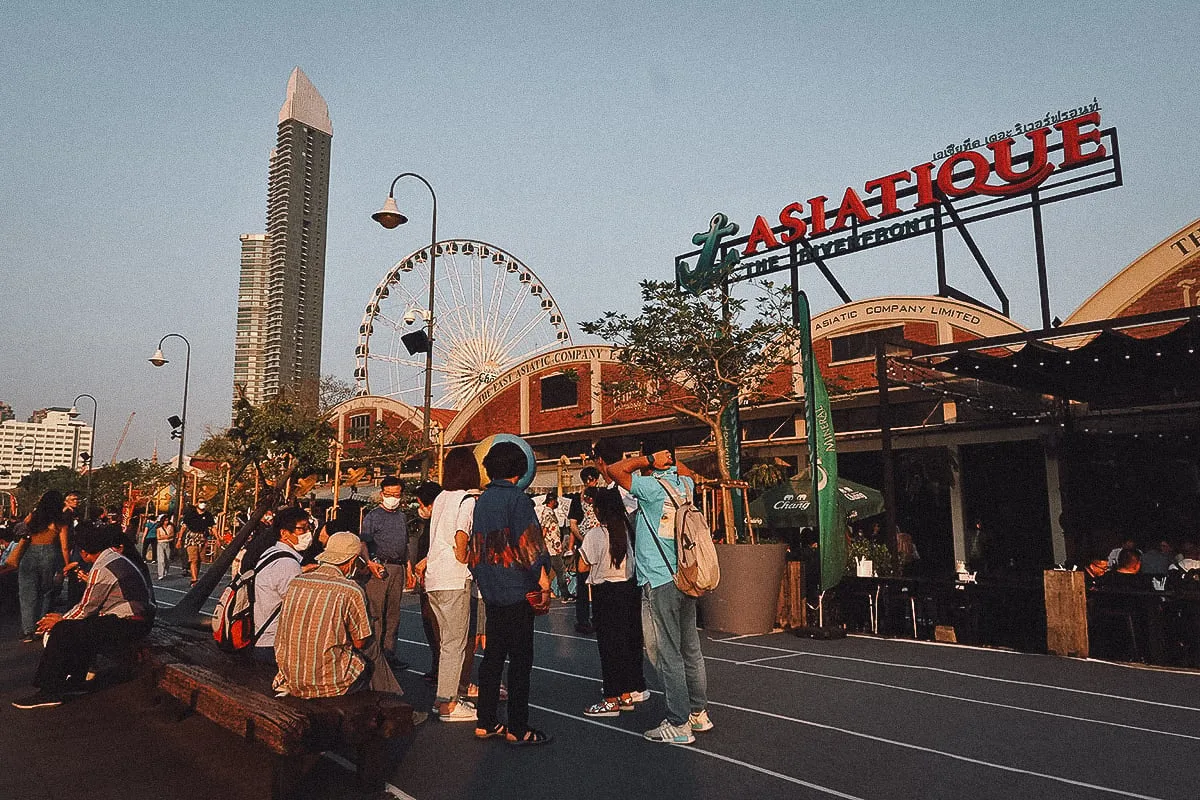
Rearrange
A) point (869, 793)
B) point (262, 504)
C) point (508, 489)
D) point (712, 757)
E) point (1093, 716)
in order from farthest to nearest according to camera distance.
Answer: point (262, 504) → point (1093, 716) → point (508, 489) → point (712, 757) → point (869, 793)

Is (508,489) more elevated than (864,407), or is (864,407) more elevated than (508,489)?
(864,407)

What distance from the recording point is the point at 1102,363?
12.5 m

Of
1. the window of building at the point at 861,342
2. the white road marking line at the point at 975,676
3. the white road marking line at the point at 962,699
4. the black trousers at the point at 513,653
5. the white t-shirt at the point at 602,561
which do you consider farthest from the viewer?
the window of building at the point at 861,342

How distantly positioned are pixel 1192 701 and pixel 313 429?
18802 millimetres

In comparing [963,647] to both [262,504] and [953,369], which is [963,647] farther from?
[262,504]

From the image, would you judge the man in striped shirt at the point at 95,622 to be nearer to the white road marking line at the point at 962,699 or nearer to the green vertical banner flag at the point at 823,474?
the white road marking line at the point at 962,699

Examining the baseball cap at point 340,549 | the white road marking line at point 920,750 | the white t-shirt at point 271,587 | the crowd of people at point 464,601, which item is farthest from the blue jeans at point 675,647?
the white t-shirt at point 271,587

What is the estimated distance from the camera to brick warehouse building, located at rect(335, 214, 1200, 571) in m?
15.9

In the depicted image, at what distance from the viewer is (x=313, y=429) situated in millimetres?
21281

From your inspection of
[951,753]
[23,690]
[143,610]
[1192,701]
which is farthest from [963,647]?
[23,690]

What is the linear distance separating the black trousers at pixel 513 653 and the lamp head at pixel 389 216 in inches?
562

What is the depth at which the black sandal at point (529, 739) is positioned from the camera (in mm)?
5180

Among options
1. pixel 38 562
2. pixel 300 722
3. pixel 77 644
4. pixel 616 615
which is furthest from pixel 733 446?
pixel 300 722

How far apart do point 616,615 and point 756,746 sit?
1.47 metres
